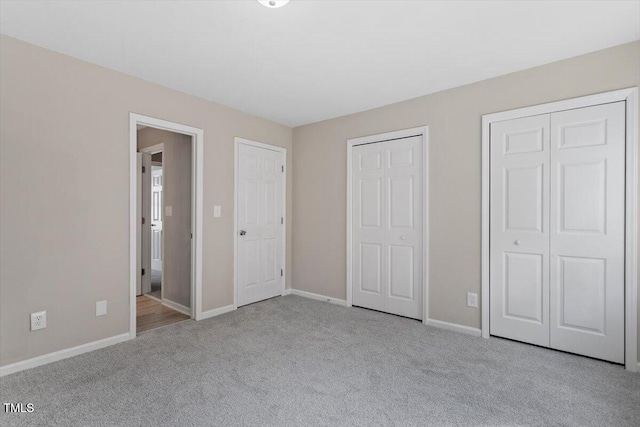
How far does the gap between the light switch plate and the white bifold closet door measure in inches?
141

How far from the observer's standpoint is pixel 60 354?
8.20 ft

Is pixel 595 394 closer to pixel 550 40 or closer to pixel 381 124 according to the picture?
pixel 550 40

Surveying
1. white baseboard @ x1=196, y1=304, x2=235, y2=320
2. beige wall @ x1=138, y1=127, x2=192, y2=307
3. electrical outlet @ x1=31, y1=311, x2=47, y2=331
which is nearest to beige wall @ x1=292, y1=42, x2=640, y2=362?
white baseboard @ x1=196, y1=304, x2=235, y2=320

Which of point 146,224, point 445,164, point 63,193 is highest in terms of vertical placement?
point 445,164

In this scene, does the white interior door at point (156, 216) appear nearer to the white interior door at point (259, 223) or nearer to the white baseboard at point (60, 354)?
the white interior door at point (259, 223)

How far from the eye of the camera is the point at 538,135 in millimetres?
2787

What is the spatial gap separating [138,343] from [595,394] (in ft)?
11.7

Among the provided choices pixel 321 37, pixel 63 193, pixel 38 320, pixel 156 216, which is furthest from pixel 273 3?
pixel 156 216

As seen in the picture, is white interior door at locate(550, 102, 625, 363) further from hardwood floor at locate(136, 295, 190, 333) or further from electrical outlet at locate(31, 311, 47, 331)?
electrical outlet at locate(31, 311, 47, 331)

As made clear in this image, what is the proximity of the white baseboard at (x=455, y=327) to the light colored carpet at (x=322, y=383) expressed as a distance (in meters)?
0.13

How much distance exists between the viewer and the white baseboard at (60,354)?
228cm

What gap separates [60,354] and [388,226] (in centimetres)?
330

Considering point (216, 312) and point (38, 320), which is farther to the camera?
point (216, 312)

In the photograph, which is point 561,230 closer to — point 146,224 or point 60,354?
point 60,354
